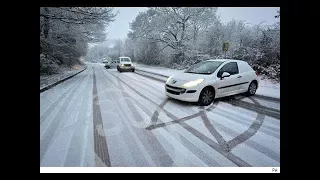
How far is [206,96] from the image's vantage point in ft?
10.1

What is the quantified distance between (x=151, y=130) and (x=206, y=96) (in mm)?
1048

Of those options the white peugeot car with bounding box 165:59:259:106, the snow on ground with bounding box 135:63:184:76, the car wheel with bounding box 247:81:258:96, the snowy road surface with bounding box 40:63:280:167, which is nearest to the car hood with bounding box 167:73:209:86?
the white peugeot car with bounding box 165:59:259:106

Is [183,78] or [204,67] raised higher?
[204,67]

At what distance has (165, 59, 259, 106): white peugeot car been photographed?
9.90ft

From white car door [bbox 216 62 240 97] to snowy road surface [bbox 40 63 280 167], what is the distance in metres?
0.12

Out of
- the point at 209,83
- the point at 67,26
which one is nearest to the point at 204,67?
the point at 209,83

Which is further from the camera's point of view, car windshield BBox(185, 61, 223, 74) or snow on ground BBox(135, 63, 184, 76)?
snow on ground BBox(135, 63, 184, 76)

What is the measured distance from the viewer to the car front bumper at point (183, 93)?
3.08m

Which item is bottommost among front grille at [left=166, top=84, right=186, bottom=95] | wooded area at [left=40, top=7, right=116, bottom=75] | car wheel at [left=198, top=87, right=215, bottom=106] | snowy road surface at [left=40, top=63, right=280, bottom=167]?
snowy road surface at [left=40, top=63, right=280, bottom=167]

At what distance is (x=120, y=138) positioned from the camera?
2402mm

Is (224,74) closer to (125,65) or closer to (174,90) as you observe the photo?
(174,90)

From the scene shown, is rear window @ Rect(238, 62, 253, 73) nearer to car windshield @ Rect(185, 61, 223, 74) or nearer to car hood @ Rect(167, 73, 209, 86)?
car windshield @ Rect(185, 61, 223, 74)
